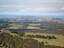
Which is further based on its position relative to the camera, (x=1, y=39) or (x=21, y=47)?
(x=1, y=39)

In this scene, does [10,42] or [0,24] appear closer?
[10,42]

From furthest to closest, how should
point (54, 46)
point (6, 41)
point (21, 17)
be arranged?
1. point (21, 17)
2. point (6, 41)
3. point (54, 46)

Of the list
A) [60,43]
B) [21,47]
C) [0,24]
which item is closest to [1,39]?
[21,47]

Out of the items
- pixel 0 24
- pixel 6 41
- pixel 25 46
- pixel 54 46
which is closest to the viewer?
pixel 25 46

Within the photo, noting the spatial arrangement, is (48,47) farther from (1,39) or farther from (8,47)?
(1,39)

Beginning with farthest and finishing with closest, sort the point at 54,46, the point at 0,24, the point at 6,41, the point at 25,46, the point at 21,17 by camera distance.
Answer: the point at 21,17 → the point at 0,24 → the point at 6,41 → the point at 54,46 → the point at 25,46

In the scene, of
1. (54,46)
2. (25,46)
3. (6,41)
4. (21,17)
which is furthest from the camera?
(21,17)

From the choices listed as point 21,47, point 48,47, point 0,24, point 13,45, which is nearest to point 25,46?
point 21,47

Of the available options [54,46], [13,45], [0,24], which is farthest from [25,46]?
[0,24]

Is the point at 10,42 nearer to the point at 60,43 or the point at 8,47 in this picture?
the point at 8,47
